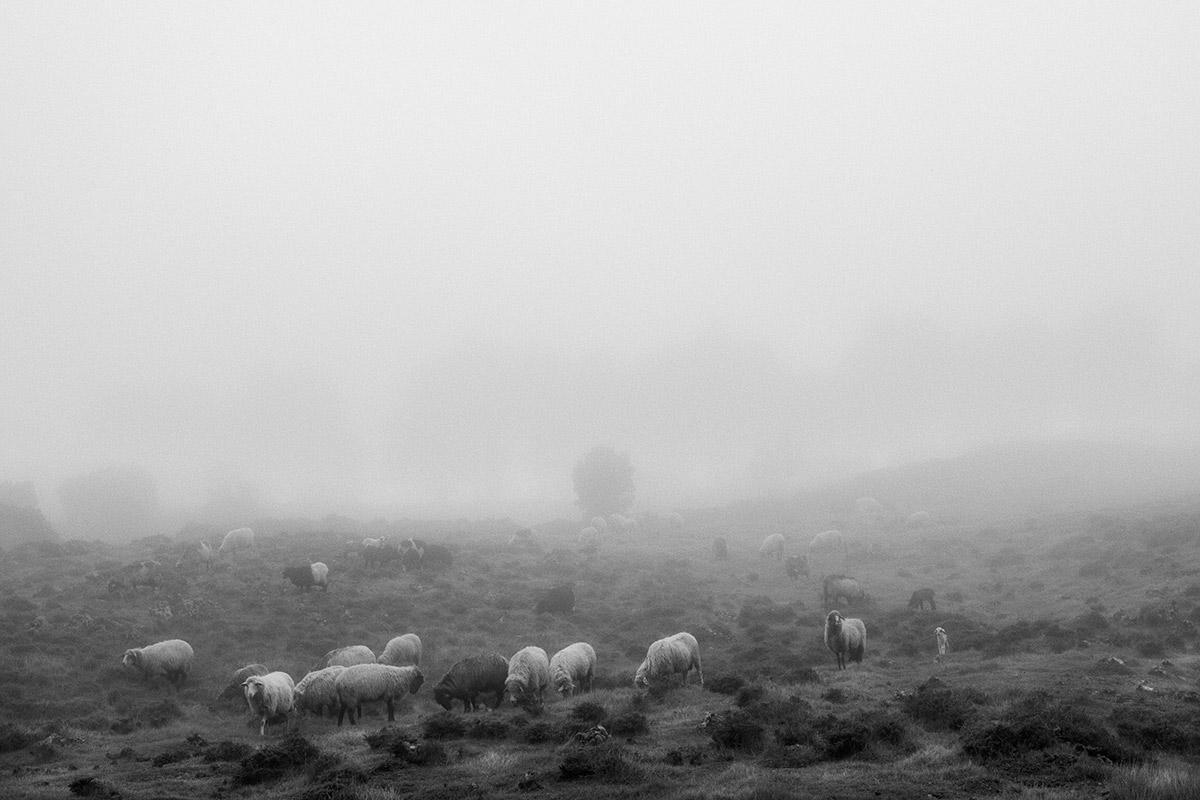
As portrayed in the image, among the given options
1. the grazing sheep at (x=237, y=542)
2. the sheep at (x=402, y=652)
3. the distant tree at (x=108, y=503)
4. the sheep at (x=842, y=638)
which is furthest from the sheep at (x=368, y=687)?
the distant tree at (x=108, y=503)

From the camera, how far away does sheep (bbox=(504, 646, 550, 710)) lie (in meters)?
19.4

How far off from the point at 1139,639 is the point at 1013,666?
617 centimetres

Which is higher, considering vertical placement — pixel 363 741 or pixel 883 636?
pixel 363 741

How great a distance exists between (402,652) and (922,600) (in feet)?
78.8

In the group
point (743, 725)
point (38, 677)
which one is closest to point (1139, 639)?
point (743, 725)

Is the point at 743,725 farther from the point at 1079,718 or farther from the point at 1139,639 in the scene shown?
the point at 1139,639

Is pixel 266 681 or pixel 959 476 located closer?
pixel 266 681

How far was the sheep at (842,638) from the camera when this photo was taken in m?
22.8

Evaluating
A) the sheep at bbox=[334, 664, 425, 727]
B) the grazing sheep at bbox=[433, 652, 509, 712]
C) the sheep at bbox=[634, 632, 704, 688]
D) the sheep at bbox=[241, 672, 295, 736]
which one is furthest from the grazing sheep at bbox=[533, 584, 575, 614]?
the sheep at bbox=[241, 672, 295, 736]

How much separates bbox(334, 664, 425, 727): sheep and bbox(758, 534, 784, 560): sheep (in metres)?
36.8

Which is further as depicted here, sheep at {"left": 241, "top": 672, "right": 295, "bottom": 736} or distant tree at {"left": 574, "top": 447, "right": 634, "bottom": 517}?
distant tree at {"left": 574, "top": 447, "right": 634, "bottom": 517}

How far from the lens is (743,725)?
13.8 meters

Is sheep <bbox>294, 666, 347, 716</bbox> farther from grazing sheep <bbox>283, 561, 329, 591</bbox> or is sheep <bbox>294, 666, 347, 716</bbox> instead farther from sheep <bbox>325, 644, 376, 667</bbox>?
grazing sheep <bbox>283, 561, 329, 591</bbox>

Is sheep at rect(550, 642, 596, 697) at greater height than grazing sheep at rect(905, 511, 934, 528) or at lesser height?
greater
